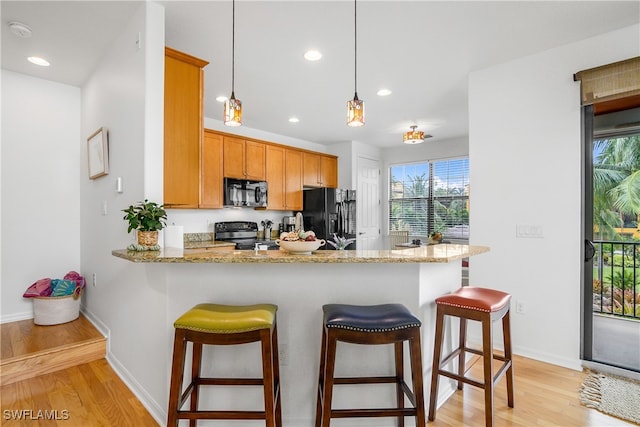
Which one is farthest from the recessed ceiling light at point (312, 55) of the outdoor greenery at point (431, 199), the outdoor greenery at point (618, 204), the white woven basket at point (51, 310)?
the outdoor greenery at point (431, 199)

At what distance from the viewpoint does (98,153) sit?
285 centimetres

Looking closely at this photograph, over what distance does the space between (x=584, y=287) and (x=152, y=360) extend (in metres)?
3.21

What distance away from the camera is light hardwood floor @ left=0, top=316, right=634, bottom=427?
1.92 m

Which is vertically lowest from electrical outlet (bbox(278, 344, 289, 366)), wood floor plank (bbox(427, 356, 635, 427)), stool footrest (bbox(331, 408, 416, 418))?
wood floor plank (bbox(427, 356, 635, 427))

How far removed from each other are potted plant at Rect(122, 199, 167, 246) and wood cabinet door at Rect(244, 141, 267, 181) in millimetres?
2803

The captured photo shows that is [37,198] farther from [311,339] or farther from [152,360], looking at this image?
[311,339]

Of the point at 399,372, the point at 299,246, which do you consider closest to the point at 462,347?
the point at 399,372

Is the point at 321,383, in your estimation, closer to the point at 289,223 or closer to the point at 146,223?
the point at 146,223

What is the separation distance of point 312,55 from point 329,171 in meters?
3.29

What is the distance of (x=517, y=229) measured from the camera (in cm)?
289

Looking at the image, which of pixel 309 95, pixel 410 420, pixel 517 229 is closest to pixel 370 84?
pixel 309 95

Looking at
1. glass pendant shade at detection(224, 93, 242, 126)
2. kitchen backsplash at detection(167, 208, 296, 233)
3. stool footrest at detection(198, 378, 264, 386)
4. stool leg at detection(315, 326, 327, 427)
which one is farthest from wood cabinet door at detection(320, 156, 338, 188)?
stool footrest at detection(198, 378, 264, 386)

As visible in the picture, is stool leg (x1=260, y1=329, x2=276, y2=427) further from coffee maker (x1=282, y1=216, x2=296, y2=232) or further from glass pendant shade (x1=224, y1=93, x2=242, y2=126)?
coffee maker (x1=282, y1=216, x2=296, y2=232)

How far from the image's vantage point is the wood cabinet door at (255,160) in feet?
15.5
